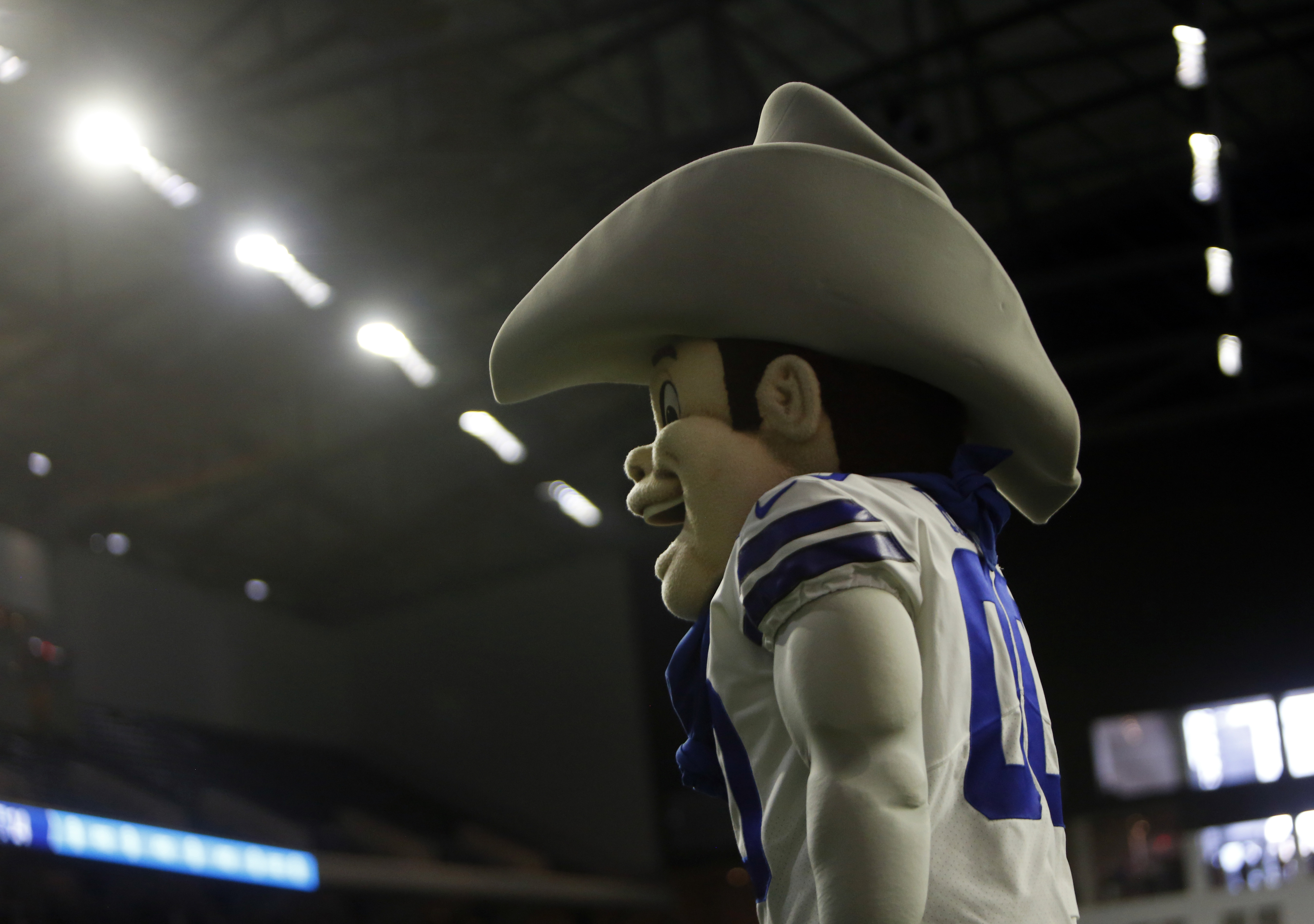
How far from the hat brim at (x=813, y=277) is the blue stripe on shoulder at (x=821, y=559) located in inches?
8.9

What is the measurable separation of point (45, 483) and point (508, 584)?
5.08 meters

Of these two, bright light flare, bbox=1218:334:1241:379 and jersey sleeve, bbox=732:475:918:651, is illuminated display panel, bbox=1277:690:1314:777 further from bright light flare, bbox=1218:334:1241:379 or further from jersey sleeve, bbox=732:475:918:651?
jersey sleeve, bbox=732:475:918:651

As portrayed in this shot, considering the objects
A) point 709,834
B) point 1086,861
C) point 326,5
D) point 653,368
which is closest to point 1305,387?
point 1086,861

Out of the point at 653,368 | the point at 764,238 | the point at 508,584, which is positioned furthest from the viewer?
the point at 508,584

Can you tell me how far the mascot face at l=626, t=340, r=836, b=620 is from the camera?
0.98m

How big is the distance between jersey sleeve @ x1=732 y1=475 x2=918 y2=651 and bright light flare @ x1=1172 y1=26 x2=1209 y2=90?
696 centimetres

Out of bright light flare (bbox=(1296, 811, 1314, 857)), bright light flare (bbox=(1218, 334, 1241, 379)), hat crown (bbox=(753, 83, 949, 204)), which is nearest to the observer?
hat crown (bbox=(753, 83, 949, 204))

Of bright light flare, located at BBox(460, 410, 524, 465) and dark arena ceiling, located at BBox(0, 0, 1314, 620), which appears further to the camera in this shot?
bright light flare, located at BBox(460, 410, 524, 465)

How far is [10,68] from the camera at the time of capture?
5609 millimetres

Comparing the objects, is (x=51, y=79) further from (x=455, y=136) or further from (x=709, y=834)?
Answer: (x=709, y=834)

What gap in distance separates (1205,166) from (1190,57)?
107 cm

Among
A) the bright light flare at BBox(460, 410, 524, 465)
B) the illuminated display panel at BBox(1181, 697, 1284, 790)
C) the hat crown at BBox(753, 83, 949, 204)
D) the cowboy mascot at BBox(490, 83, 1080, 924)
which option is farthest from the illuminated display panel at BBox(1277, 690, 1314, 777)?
the hat crown at BBox(753, 83, 949, 204)

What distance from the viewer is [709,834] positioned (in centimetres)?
1152

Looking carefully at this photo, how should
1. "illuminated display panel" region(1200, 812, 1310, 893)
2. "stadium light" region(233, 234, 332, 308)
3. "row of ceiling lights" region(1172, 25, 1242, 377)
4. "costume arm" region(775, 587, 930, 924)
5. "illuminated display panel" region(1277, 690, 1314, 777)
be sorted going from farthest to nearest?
"illuminated display panel" region(1277, 690, 1314, 777) → "row of ceiling lights" region(1172, 25, 1242, 377) → "stadium light" region(233, 234, 332, 308) → "illuminated display panel" region(1200, 812, 1310, 893) → "costume arm" region(775, 587, 930, 924)
